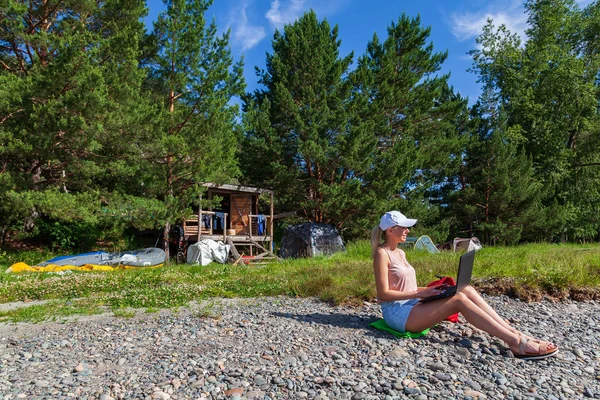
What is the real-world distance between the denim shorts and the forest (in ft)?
33.9

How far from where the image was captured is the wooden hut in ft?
57.3

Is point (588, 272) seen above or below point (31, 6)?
below

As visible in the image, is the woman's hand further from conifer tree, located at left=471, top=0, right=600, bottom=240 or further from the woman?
conifer tree, located at left=471, top=0, right=600, bottom=240

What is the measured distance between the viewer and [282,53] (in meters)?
20.2

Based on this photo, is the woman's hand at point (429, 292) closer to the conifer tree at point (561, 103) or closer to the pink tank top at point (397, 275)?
the pink tank top at point (397, 275)

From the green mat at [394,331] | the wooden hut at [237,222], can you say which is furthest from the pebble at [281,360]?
the wooden hut at [237,222]

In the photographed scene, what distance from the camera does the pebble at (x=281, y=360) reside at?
310cm

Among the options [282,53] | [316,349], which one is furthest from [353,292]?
[282,53]

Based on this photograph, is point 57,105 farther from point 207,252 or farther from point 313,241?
point 313,241

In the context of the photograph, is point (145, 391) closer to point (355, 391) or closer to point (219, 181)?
point (355, 391)

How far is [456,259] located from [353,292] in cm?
394

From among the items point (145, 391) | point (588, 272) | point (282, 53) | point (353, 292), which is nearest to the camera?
point (145, 391)

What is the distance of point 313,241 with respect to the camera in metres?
17.7

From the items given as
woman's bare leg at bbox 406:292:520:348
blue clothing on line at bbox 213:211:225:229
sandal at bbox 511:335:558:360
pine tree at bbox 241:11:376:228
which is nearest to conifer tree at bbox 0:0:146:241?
blue clothing on line at bbox 213:211:225:229
